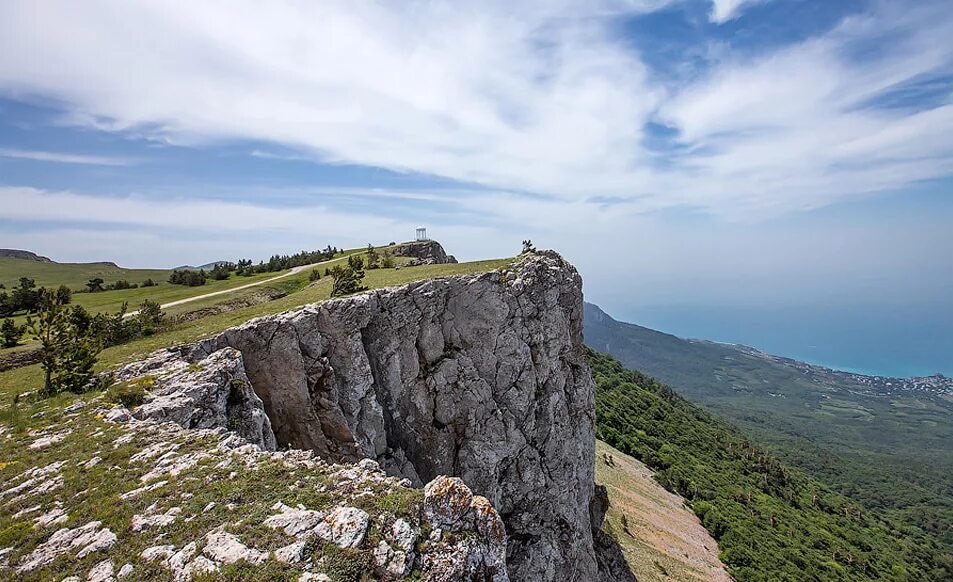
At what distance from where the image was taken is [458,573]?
10.6m

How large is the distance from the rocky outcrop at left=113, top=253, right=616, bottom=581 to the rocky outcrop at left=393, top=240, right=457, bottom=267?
28.3m

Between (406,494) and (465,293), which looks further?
(465,293)

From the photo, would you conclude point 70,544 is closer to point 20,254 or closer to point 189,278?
point 189,278

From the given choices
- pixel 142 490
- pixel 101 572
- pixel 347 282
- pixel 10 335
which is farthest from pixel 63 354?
pixel 347 282

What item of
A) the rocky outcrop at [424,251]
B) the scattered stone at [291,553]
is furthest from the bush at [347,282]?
the rocky outcrop at [424,251]

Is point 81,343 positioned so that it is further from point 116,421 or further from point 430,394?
point 430,394

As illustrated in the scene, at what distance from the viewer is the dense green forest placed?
69188 mm

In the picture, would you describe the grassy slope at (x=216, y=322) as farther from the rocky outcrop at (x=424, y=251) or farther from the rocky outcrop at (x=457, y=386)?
the rocky outcrop at (x=424, y=251)

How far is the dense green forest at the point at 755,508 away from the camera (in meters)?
69.2

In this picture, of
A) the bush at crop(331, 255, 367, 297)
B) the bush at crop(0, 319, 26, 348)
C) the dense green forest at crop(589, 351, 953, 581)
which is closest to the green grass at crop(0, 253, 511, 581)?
the bush at crop(0, 319, 26, 348)

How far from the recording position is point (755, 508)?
85.8 m

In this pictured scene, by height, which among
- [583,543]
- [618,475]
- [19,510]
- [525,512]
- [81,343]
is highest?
[81,343]

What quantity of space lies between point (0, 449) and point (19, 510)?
4022 mm

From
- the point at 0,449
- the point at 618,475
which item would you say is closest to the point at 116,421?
the point at 0,449
